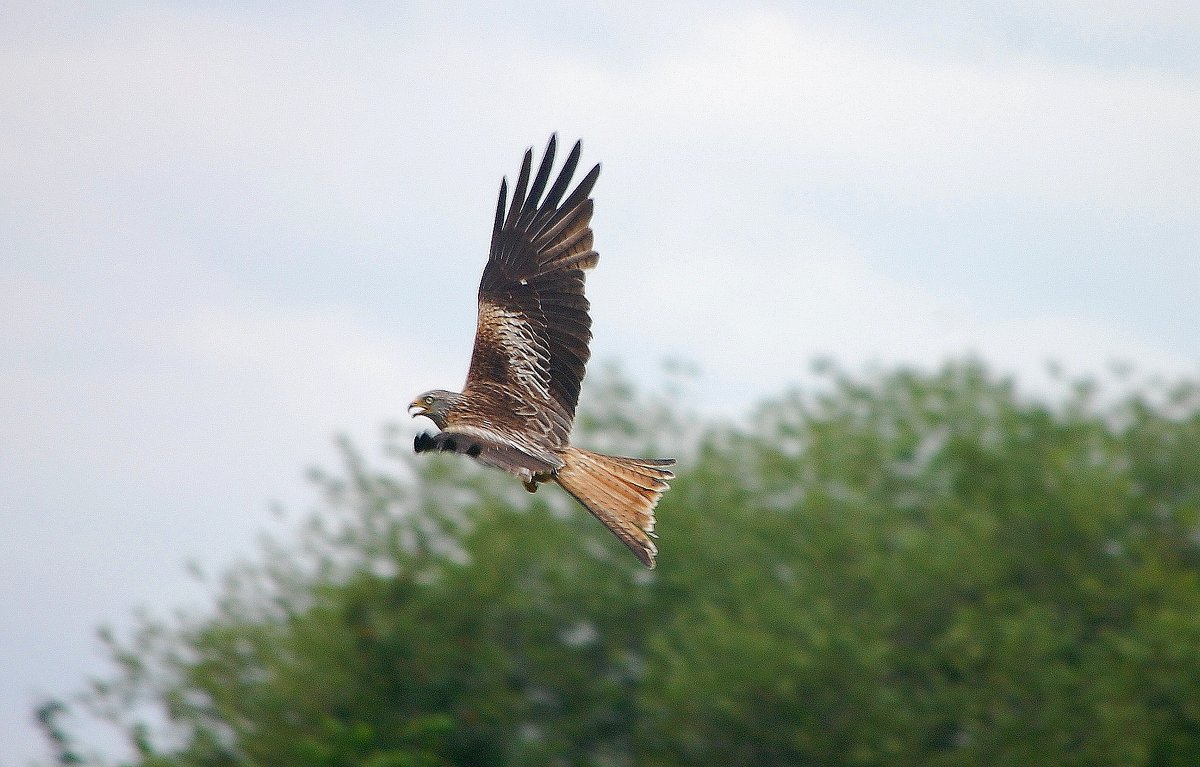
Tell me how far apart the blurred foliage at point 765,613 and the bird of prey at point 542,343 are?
12.1 meters

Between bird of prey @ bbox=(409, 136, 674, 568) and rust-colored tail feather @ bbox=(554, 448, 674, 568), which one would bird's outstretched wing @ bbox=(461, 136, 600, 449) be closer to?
bird of prey @ bbox=(409, 136, 674, 568)

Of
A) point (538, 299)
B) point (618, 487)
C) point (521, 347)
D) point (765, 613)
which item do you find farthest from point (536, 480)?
point (765, 613)

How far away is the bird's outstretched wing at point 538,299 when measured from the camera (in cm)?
955

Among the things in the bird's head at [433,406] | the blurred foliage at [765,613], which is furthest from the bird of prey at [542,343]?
the blurred foliage at [765,613]

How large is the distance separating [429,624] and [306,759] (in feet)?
9.11

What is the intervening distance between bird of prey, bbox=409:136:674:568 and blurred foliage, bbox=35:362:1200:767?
12.1m

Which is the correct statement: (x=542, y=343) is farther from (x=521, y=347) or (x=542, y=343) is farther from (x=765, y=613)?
(x=765, y=613)

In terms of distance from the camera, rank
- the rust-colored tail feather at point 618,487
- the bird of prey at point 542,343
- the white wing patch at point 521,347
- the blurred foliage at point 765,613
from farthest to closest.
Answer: the blurred foliage at point 765,613, the white wing patch at point 521,347, the bird of prey at point 542,343, the rust-colored tail feather at point 618,487

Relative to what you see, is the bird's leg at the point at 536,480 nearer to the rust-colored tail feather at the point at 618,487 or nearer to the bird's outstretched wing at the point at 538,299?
the rust-colored tail feather at the point at 618,487

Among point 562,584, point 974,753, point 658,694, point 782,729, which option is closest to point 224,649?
point 562,584

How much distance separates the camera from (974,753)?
20109mm

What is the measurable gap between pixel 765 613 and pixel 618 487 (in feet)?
44.9

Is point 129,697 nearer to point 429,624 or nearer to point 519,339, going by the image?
point 429,624

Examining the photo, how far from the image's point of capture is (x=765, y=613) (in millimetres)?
22062
